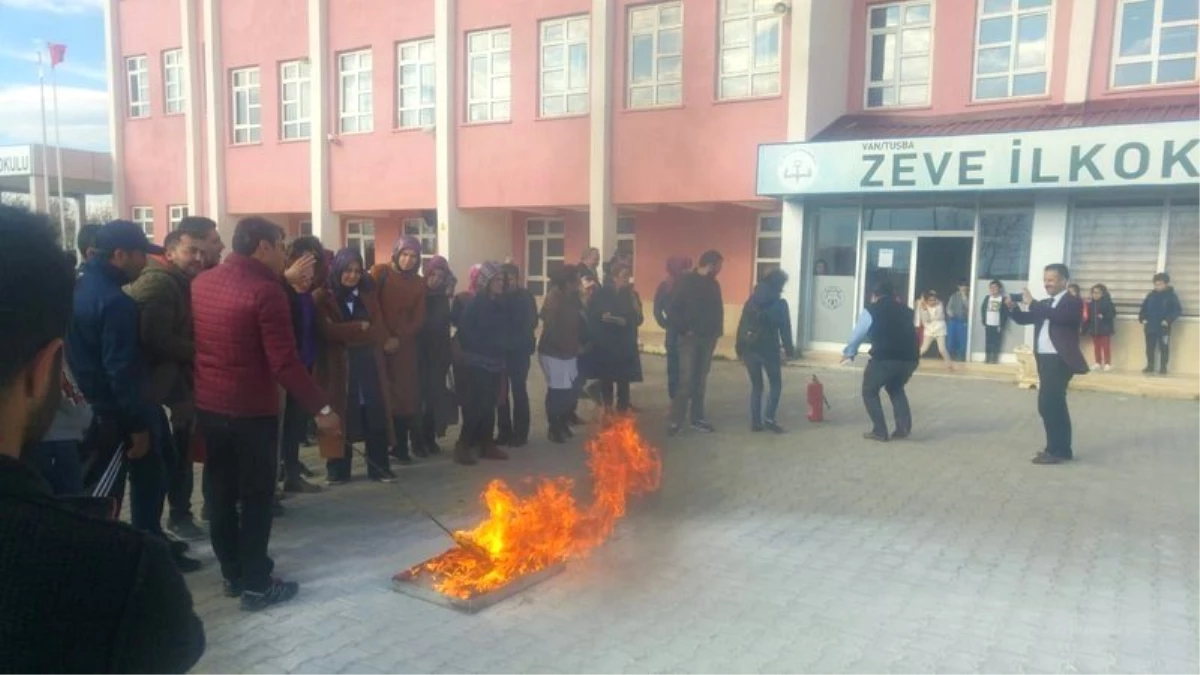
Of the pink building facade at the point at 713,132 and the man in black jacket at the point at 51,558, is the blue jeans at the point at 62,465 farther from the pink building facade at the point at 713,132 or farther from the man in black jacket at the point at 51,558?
the pink building facade at the point at 713,132

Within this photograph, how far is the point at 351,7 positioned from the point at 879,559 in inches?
834

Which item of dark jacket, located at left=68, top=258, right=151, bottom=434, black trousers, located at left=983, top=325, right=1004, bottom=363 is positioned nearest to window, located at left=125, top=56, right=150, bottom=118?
black trousers, located at left=983, top=325, right=1004, bottom=363

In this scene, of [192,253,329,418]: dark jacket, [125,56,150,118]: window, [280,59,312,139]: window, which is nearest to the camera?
[192,253,329,418]: dark jacket

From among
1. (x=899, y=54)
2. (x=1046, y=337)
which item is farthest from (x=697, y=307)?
(x=899, y=54)

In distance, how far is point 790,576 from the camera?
4.99 m

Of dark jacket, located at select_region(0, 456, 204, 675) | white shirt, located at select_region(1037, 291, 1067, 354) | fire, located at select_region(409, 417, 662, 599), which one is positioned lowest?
fire, located at select_region(409, 417, 662, 599)

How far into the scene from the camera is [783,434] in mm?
9305

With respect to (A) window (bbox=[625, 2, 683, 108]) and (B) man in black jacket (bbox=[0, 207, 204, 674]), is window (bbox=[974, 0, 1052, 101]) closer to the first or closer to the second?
(A) window (bbox=[625, 2, 683, 108])

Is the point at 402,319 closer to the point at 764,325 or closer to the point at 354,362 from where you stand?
the point at 354,362

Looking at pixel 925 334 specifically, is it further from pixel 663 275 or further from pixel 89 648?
pixel 89 648

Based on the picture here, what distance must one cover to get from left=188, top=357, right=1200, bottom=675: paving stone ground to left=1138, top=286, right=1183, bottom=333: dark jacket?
20.2ft

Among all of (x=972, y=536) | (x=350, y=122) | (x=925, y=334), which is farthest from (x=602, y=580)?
(x=350, y=122)

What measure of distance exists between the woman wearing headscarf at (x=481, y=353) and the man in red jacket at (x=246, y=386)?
10.4ft

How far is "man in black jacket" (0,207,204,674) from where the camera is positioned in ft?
3.57
